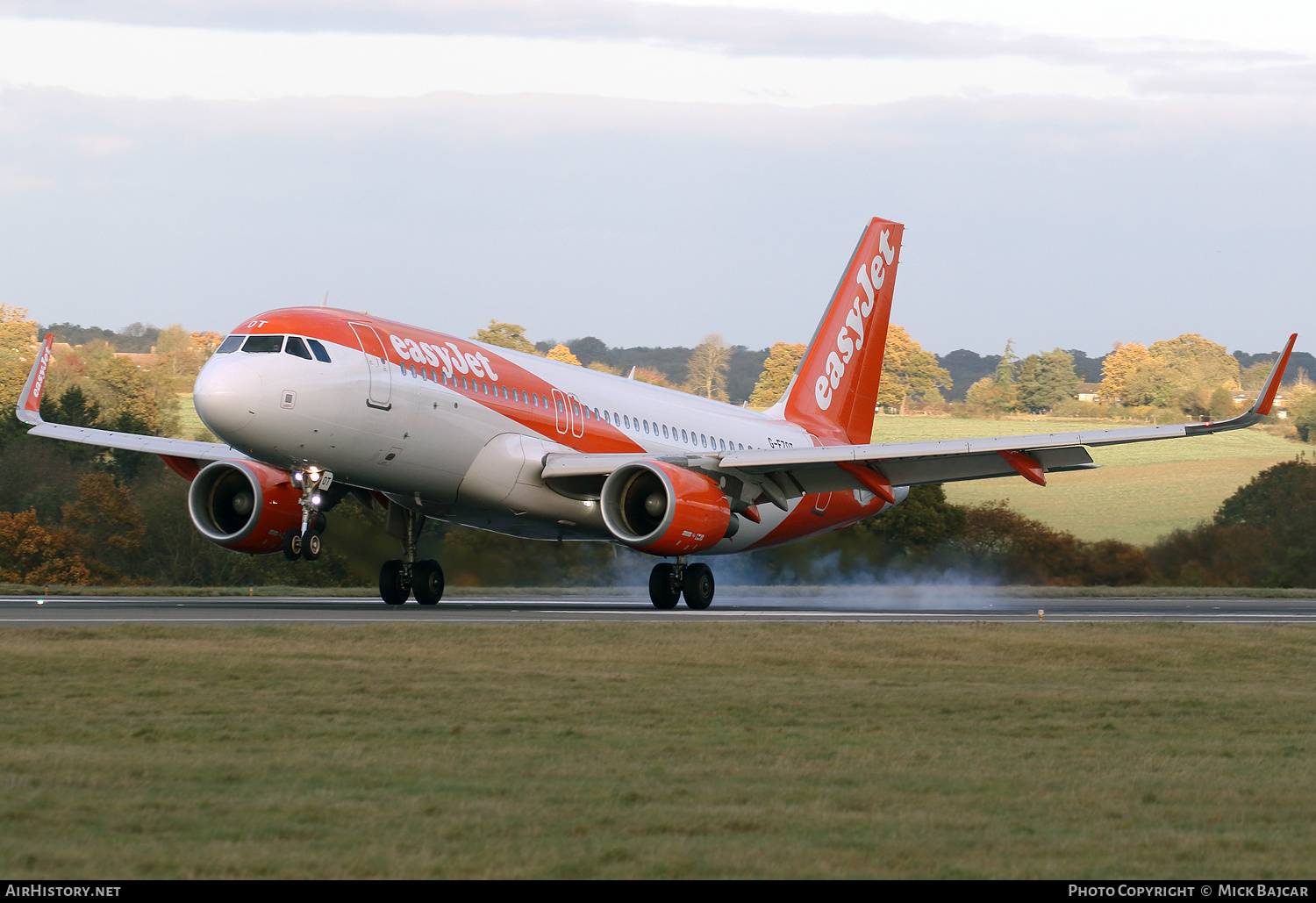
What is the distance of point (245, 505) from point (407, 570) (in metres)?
3.29

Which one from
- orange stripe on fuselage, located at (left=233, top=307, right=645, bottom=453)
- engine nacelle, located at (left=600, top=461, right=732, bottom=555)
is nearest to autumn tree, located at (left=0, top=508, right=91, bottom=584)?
orange stripe on fuselage, located at (left=233, top=307, right=645, bottom=453)

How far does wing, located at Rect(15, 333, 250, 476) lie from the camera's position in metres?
28.9

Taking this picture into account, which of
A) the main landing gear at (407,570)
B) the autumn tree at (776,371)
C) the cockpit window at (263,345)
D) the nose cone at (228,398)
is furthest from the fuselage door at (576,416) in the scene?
the autumn tree at (776,371)

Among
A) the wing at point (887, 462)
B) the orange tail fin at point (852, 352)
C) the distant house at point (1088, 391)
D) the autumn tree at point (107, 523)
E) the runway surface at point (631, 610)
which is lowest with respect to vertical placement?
the runway surface at point (631, 610)

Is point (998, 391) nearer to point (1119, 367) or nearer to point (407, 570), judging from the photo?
point (1119, 367)

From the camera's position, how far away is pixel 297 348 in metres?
23.8

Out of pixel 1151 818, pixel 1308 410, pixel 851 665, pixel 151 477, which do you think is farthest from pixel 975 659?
pixel 1308 410

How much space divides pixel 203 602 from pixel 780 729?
18172 mm

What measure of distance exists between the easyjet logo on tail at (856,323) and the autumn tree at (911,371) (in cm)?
7241

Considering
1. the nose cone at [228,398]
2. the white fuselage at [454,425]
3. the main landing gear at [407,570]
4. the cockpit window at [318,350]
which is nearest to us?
the nose cone at [228,398]

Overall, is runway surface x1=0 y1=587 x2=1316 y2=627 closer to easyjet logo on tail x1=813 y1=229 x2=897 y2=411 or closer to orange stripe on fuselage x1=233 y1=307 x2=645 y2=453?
orange stripe on fuselage x1=233 y1=307 x2=645 y2=453

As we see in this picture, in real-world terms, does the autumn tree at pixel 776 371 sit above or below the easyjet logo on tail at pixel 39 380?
above

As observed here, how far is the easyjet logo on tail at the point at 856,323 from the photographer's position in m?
36.9

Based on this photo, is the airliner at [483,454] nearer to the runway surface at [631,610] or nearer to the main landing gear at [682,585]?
the main landing gear at [682,585]
